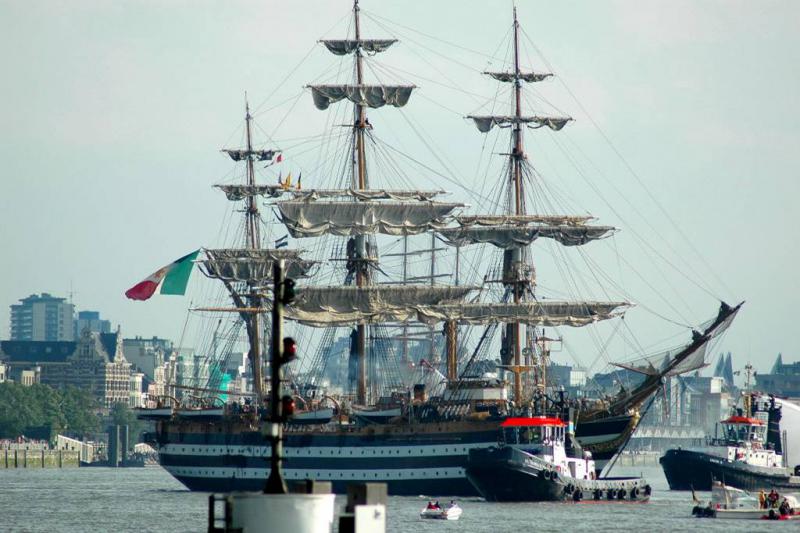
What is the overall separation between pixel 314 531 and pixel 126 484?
134155mm

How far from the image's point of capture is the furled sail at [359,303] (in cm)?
13412

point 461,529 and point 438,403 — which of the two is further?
point 438,403

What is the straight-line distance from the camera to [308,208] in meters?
136

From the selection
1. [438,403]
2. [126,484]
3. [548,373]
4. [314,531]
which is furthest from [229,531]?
[126,484]

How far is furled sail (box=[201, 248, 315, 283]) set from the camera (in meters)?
149

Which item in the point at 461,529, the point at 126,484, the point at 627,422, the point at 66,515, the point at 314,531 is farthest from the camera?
the point at 126,484

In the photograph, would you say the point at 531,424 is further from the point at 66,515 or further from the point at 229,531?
the point at 229,531

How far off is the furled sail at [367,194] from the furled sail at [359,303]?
6692mm

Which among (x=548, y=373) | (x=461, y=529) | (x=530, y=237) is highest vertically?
(x=530, y=237)

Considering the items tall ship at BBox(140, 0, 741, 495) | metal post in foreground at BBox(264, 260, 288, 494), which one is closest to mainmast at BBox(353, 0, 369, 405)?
tall ship at BBox(140, 0, 741, 495)

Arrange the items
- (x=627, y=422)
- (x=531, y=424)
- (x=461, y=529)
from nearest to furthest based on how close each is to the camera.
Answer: (x=461, y=529) < (x=531, y=424) < (x=627, y=422)

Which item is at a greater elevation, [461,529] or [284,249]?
[284,249]

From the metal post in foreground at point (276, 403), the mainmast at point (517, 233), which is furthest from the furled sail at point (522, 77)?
the metal post in foreground at point (276, 403)

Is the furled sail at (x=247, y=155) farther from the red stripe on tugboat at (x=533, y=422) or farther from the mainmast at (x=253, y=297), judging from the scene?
the red stripe on tugboat at (x=533, y=422)
